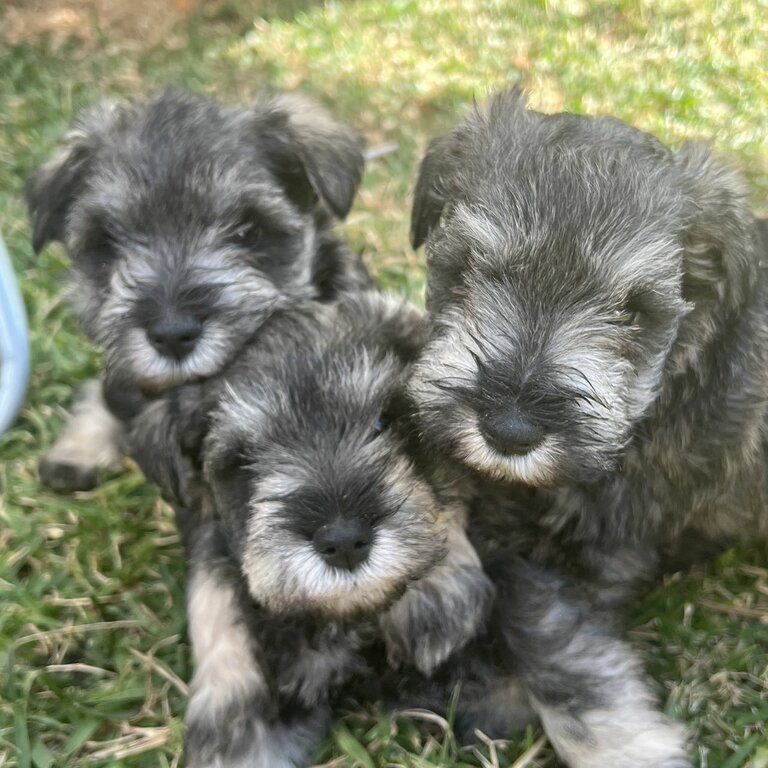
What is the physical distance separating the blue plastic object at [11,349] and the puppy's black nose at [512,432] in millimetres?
2601

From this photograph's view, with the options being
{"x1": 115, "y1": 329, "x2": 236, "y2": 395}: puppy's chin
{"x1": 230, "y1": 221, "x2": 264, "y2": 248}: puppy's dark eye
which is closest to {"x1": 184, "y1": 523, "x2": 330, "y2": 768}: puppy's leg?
{"x1": 115, "y1": 329, "x2": 236, "y2": 395}: puppy's chin

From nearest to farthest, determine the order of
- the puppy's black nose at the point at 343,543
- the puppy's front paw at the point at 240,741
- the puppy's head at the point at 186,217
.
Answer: the puppy's black nose at the point at 343,543
the puppy's front paw at the point at 240,741
the puppy's head at the point at 186,217

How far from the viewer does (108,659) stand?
3143 mm

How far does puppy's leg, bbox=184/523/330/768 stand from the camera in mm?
2668

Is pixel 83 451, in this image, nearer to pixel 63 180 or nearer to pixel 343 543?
pixel 63 180

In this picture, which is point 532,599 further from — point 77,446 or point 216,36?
point 216,36

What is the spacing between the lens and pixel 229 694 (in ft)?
8.89

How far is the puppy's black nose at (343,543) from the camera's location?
2.34 metres

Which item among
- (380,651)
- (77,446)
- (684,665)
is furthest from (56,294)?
(684,665)

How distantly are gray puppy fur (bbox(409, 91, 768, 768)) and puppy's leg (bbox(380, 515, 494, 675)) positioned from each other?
19 cm

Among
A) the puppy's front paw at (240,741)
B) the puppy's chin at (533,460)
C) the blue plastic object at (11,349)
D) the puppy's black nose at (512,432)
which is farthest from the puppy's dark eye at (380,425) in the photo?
the blue plastic object at (11,349)

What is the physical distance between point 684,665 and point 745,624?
1.03 feet

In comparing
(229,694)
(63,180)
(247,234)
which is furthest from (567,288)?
(63,180)

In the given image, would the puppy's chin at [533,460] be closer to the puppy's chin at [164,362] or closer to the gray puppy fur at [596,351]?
the gray puppy fur at [596,351]
